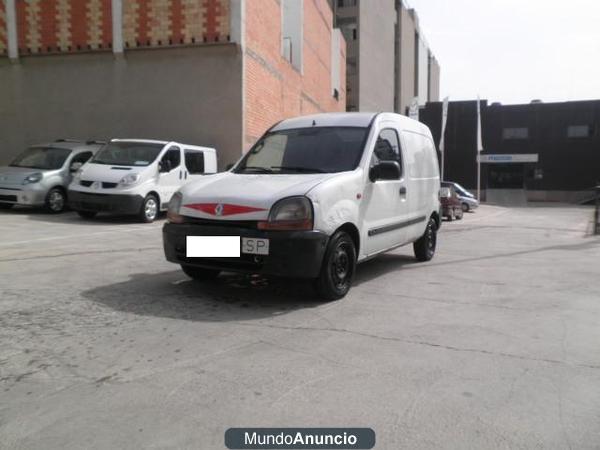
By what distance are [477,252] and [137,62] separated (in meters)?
12.5

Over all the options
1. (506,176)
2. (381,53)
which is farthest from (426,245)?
(381,53)

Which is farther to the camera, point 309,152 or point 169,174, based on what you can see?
point 169,174

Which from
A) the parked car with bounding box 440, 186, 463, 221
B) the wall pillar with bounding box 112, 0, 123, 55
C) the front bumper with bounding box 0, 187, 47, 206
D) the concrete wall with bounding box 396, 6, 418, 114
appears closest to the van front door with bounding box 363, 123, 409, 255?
the front bumper with bounding box 0, 187, 47, 206

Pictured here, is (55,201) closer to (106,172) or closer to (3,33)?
(106,172)

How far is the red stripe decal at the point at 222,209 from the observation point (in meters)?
5.01

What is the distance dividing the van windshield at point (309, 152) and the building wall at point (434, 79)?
88.9 metres

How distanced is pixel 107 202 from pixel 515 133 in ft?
137

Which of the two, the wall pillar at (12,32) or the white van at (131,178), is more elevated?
the wall pillar at (12,32)

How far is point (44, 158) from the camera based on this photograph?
1355 centimetres

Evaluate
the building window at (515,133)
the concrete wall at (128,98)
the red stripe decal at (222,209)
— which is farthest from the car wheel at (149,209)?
the building window at (515,133)

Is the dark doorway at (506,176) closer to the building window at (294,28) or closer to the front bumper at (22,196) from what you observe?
the building window at (294,28)

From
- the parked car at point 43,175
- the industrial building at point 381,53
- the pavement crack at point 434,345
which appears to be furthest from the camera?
the industrial building at point 381,53

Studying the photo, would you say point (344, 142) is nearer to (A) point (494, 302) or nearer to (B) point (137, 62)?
(A) point (494, 302)

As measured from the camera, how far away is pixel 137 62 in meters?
17.4
